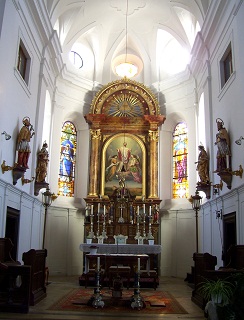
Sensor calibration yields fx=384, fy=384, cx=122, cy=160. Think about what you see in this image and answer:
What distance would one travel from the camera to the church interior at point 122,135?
10.1 m

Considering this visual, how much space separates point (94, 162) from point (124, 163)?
4.00ft

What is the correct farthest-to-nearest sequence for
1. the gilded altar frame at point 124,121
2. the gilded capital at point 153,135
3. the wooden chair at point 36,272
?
the gilded capital at point 153,135 → the gilded altar frame at point 124,121 → the wooden chair at point 36,272

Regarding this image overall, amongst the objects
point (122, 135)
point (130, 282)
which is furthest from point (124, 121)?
point (130, 282)

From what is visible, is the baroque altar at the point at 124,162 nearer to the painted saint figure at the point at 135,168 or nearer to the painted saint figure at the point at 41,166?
the painted saint figure at the point at 135,168

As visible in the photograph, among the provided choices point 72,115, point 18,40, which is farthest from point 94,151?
point 18,40

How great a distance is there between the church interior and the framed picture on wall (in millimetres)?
43

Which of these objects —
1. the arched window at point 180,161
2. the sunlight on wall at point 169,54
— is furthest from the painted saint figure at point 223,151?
the sunlight on wall at point 169,54

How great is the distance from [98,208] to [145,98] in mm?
5085

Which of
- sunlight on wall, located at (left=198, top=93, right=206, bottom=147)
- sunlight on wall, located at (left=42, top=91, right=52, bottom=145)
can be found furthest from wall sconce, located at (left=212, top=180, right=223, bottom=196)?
sunlight on wall, located at (left=42, top=91, right=52, bottom=145)

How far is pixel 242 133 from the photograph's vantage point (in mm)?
9297

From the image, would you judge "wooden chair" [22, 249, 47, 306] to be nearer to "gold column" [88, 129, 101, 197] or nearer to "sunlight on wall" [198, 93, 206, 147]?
"gold column" [88, 129, 101, 197]

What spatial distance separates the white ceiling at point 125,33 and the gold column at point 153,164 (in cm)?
293

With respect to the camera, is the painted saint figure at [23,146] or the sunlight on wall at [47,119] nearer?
the painted saint figure at [23,146]

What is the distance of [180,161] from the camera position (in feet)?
52.7
